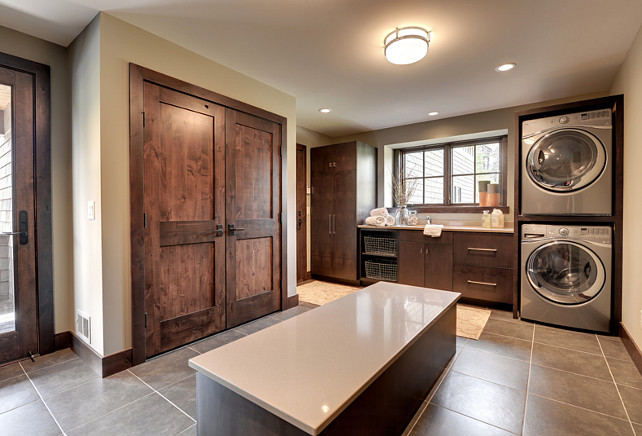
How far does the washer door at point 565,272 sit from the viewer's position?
2773mm

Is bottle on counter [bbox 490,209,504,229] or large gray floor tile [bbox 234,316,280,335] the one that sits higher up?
bottle on counter [bbox 490,209,504,229]

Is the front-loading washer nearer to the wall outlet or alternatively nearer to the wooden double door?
the wooden double door

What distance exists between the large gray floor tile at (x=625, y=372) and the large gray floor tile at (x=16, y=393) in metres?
3.61

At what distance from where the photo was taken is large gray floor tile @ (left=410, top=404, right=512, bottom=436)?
59.8 inches

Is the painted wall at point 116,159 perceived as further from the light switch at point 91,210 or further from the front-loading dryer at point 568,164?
the front-loading dryer at point 568,164

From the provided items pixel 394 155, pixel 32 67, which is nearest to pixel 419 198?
pixel 394 155

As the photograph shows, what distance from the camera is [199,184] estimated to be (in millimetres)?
2596

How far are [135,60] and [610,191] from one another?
157 inches

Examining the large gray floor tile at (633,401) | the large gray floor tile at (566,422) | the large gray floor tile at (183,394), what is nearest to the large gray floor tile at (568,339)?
the large gray floor tile at (633,401)

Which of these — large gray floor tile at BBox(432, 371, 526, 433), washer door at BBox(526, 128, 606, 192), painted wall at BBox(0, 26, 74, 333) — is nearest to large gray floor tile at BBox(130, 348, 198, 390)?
painted wall at BBox(0, 26, 74, 333)

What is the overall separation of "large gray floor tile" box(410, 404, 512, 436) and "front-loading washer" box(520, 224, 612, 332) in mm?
1937

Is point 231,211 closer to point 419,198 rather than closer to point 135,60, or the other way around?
point 135,60

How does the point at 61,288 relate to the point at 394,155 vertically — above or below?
below

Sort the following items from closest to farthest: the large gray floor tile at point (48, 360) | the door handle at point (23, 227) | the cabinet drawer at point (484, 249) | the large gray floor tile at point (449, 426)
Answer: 1. the large gray floor tile at point (449, 426)
2. the large gray floor tile at point (48, 360)
3. the door handle at point (23, 227)
4. the cabinet drawer at point (484, 249)
